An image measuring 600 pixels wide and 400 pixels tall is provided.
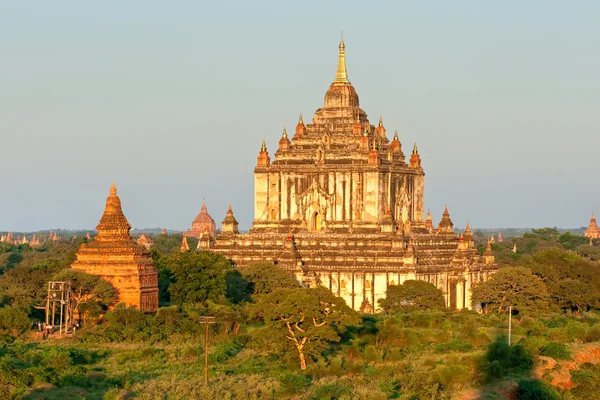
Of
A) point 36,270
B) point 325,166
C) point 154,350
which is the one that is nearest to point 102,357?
point 154,350

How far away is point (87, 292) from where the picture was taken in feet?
226

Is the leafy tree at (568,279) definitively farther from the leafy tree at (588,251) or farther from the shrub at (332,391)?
the leafy tree at (588,251)

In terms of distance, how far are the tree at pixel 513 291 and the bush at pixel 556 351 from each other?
653 inches

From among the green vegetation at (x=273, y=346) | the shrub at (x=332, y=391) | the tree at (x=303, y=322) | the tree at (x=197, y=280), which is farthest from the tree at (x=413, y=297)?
the shrub at (x=332, y=391)

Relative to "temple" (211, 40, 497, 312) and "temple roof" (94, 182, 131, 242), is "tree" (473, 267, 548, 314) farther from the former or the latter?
"temple roof" (94, 182, 131, 242)

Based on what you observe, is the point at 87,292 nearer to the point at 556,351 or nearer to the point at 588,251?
the point at 556,351

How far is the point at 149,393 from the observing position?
176ft

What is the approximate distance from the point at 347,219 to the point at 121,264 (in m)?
21.0

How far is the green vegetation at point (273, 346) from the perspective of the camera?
55625mm

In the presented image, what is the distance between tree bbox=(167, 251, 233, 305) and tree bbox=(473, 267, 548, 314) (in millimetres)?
16111

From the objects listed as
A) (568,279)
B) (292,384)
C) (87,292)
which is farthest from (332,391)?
(568,279)

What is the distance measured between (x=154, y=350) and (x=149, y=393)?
29.0 ft

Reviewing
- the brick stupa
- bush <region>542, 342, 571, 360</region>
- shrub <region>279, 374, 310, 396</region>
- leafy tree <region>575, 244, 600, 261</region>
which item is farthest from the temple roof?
leafy tree <region>575, 244, 600, 261</region>

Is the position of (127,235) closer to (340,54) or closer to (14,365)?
(14,365)
